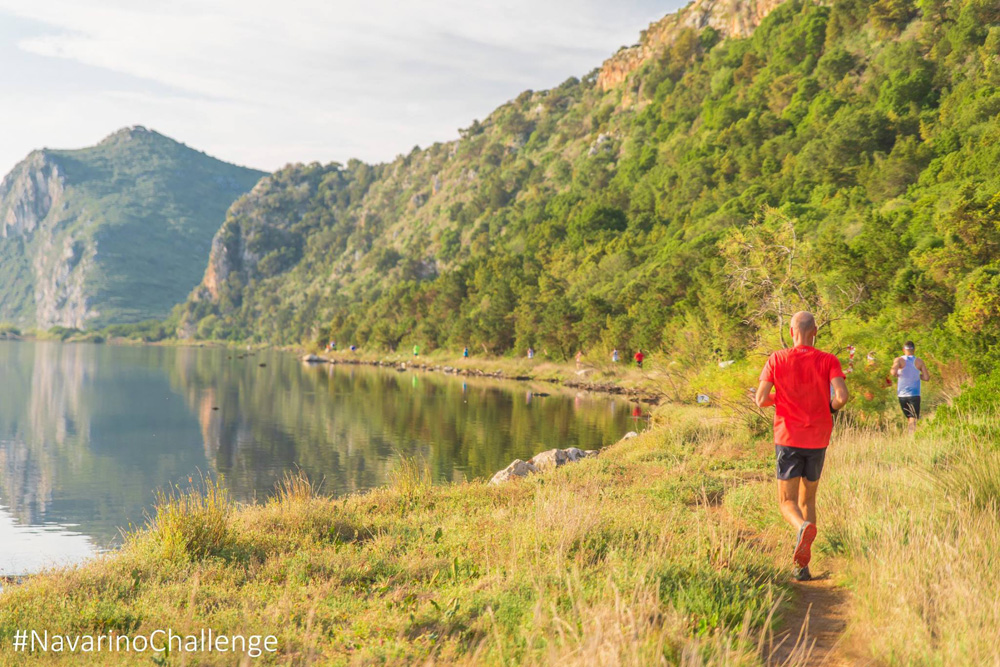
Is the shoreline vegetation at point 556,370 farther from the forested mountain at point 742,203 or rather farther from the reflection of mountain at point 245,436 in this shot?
the reflection of mountain at point 245,436

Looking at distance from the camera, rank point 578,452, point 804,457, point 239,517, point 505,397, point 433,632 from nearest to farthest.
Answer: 1. point 433,632
2. point 804,457
3. point 239,517
4. point 578,452
5. point 505,397

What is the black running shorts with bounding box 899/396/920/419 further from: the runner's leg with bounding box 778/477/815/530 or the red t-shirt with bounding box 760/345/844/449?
the red t-shirt with bounding box 760/345/844/449

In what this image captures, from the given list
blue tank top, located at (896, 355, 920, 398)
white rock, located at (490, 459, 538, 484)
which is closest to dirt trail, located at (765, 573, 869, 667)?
blue tank top, located at (896, 355, 920, 398)

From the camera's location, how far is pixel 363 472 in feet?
70.4

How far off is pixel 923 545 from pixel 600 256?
8197 centimetres

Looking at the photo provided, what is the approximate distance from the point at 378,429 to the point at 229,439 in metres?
6.08

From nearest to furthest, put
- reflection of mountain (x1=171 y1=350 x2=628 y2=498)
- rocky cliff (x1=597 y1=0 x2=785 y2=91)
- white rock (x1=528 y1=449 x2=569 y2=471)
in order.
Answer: white rock (x1=528 y1=449 x2=569 y2=471)
reflection of mountain (x1=171 y1=350 x2=628 y2=498)
rocky cliff (x1=597 y1=0 x2=785 y2=91)

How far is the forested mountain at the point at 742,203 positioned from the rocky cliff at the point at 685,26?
56cm

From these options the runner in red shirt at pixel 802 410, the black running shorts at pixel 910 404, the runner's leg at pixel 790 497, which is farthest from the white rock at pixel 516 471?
the runner in red shirt at pixel 802 410

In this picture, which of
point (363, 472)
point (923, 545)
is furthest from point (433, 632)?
point (363, 472)

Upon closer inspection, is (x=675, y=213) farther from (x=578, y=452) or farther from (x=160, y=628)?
(x=160, y=628)

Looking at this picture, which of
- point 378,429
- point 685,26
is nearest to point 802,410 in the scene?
point 378,429

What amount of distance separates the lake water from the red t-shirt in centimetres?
1160

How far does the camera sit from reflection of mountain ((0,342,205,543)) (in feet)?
59.2
